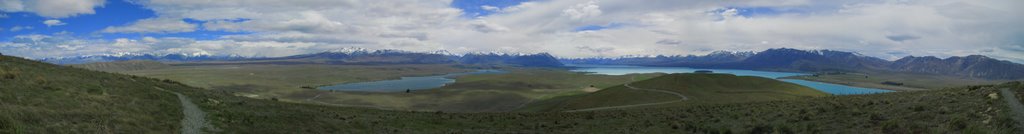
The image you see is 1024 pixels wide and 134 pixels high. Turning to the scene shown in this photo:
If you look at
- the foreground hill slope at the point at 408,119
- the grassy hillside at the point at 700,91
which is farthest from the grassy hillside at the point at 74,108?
the grassy hillside at the point at 700,91

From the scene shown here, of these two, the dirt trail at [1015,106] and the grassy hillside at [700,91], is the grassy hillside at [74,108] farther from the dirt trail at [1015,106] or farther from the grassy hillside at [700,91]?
the grassy hillside at [700,91]

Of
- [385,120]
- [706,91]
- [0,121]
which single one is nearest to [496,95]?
[706,91]

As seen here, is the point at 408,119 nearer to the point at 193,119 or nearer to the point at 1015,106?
the point at 193,119

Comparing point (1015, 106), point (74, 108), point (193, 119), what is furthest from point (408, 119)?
point (1015, 106)

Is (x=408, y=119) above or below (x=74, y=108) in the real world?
below

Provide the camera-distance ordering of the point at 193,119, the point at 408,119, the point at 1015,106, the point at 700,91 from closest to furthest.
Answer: the point at 1015,106
the point at 193,119
the point at 408,119
the point at 700,91

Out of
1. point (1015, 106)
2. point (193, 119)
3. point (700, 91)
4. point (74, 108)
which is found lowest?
point (700, 91)
